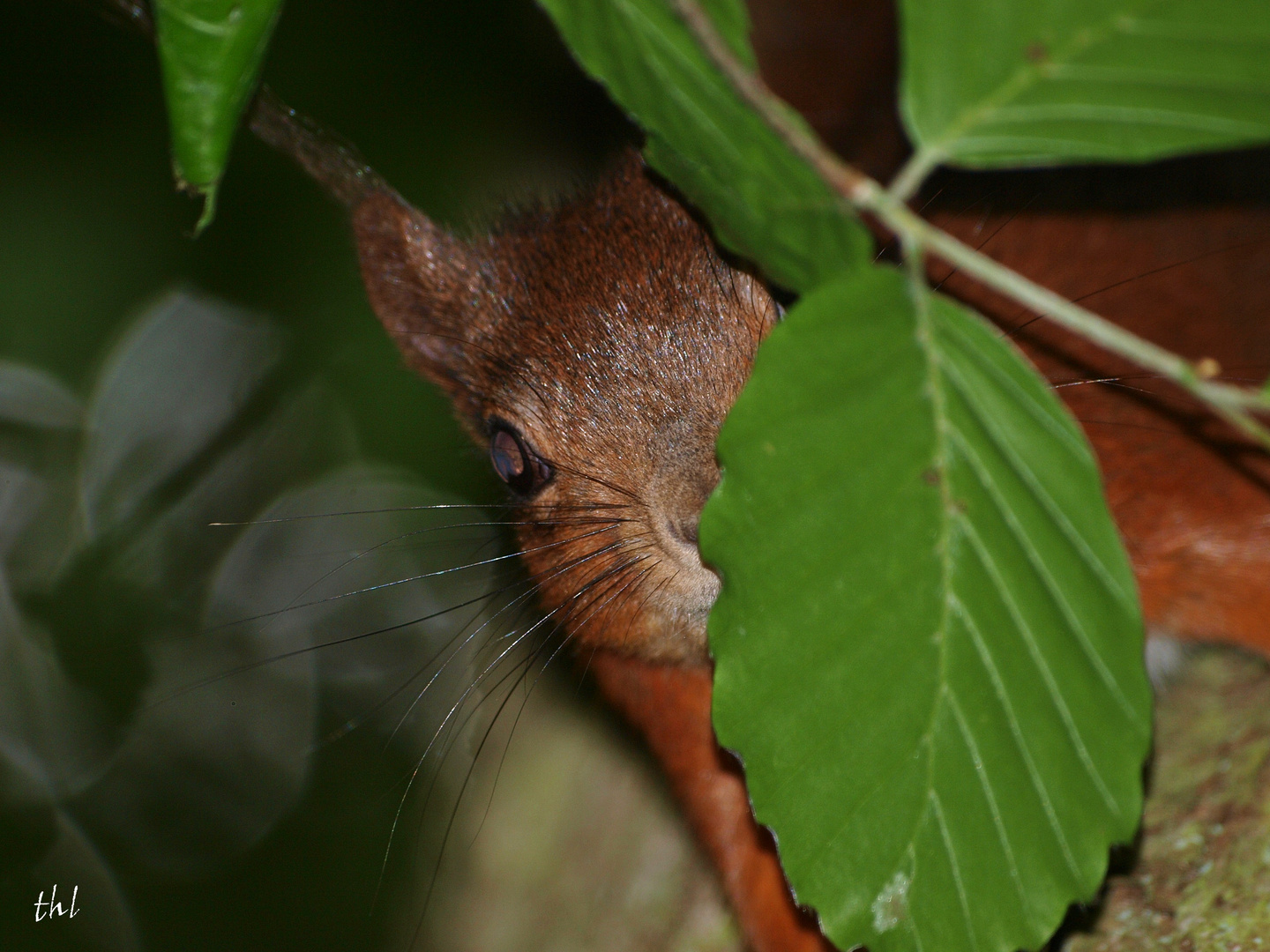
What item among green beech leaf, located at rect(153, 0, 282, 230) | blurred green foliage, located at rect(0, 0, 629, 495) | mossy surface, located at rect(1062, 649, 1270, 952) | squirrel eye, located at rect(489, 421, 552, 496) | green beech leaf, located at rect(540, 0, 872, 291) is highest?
blurred green foliage, located at rect(0, 0, 629, 495)

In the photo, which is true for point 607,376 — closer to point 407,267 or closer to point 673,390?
point 673,390

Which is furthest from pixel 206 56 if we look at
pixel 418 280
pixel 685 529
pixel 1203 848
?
pixel 1203 848

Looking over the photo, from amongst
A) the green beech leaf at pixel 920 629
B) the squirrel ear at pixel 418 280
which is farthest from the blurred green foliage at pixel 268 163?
the green beech leaf at pixel 920 629

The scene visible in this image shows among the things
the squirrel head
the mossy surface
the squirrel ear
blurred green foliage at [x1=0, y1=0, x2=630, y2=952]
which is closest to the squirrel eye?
the squirrel head

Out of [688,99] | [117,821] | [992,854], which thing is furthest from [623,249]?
[117,821]

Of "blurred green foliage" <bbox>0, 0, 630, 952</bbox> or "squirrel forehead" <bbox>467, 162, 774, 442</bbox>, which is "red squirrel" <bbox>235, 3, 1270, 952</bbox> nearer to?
"squirrel forehead" <bbox>467, 162, 774, 442</bbox>

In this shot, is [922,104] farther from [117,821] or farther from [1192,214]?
[117,821]
